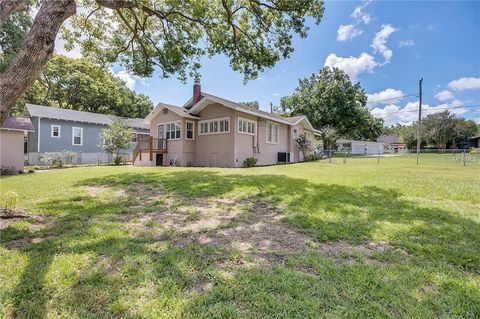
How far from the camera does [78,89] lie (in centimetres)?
3059

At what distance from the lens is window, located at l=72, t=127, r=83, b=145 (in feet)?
72.3

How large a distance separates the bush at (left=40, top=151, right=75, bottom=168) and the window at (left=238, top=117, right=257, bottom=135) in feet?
44.7

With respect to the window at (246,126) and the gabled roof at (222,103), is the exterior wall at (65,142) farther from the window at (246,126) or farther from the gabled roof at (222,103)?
the window at (246,126)

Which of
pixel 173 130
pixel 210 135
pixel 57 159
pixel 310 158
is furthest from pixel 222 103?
pixel 57 159

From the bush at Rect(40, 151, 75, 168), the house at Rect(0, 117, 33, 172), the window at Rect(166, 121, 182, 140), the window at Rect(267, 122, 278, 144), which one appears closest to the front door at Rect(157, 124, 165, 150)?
the window at Rect(166, 121, 182, 140)

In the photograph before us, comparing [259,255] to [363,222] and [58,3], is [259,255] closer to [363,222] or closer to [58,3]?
[363,222]

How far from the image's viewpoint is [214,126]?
54.7 feet

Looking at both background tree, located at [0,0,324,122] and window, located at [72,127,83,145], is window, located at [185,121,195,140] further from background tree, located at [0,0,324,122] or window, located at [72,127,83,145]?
window, located at [72,127,83,145]

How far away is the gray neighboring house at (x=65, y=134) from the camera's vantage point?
19.9m

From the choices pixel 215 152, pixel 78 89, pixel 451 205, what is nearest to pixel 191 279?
pixel 451 205

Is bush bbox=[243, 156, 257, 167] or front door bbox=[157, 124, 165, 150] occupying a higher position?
front door bbox=[157, 124, 165, 150]

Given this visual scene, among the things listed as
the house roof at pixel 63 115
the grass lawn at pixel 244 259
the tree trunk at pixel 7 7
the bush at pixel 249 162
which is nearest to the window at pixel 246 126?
the bush at pixel 249 162

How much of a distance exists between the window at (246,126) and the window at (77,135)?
621 inches

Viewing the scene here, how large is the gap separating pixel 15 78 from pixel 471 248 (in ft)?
21.7
